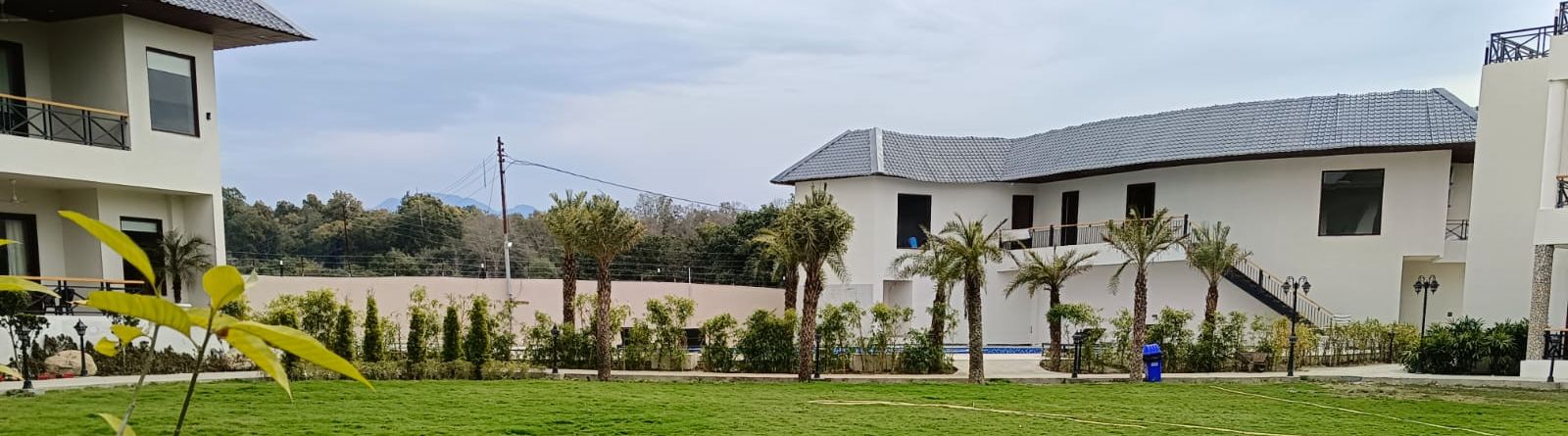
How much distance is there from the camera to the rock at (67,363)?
491 inches

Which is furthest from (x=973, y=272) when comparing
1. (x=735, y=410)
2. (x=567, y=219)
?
(x=567, y=219)

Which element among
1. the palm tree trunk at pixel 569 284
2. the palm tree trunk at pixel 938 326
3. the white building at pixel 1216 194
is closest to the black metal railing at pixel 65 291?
the palm tree trunk at pixel 569 284

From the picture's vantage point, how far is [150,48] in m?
14.3

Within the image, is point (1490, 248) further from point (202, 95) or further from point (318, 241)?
point (318, 241)

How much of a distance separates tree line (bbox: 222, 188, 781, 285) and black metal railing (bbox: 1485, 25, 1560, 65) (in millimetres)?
20851

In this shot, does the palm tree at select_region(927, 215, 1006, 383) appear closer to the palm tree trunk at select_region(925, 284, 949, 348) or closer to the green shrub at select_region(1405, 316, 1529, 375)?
the palm tree trunk at select_region(925, 284, 949, 348)

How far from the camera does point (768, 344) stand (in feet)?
55.6

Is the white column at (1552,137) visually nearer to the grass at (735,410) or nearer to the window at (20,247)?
the grass at (735,410)

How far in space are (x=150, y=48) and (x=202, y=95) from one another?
1008mm

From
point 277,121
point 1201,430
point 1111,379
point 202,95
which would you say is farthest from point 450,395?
point 277,121

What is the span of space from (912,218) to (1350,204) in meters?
10.7

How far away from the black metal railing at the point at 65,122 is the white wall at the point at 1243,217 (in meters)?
17.4

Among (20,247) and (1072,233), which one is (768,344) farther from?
(1072,233)

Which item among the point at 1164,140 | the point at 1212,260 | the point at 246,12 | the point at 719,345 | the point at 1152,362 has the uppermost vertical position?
the point at 246,12
